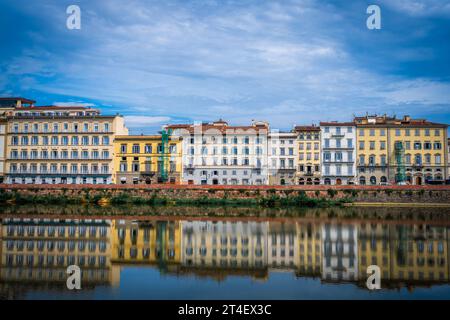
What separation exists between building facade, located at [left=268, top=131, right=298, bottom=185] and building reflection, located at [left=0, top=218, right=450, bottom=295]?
32.7 m

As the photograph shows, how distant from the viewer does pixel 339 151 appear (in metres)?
65.8

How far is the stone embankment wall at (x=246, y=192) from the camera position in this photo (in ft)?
181

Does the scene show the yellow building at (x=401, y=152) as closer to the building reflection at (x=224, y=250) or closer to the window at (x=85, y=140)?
the building reflection at (x=224, y=250)

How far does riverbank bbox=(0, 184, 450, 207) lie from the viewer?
54.2 meters

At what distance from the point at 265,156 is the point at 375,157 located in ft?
56.3

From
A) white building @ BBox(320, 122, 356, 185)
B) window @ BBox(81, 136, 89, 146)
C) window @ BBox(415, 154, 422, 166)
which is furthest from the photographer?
window @ BBox(81, 136, 89, 146)

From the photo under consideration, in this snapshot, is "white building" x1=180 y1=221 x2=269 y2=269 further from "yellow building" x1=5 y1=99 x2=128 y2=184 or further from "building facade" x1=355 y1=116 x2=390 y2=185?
"building facade" x1=355 y1=116 x2=390 y2=185

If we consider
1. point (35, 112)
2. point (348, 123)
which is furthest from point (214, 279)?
point (35, 112)

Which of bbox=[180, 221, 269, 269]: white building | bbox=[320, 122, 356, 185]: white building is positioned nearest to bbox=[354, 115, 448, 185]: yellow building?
bbox=[320, 122, 356, 185]: white building

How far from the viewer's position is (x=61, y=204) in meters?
53.2

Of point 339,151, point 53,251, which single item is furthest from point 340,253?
point 339,151

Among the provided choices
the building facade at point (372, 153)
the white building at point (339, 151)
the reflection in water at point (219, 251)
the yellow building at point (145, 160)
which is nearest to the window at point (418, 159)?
the building facade at point (372, 153)

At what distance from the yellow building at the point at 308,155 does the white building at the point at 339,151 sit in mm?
988
